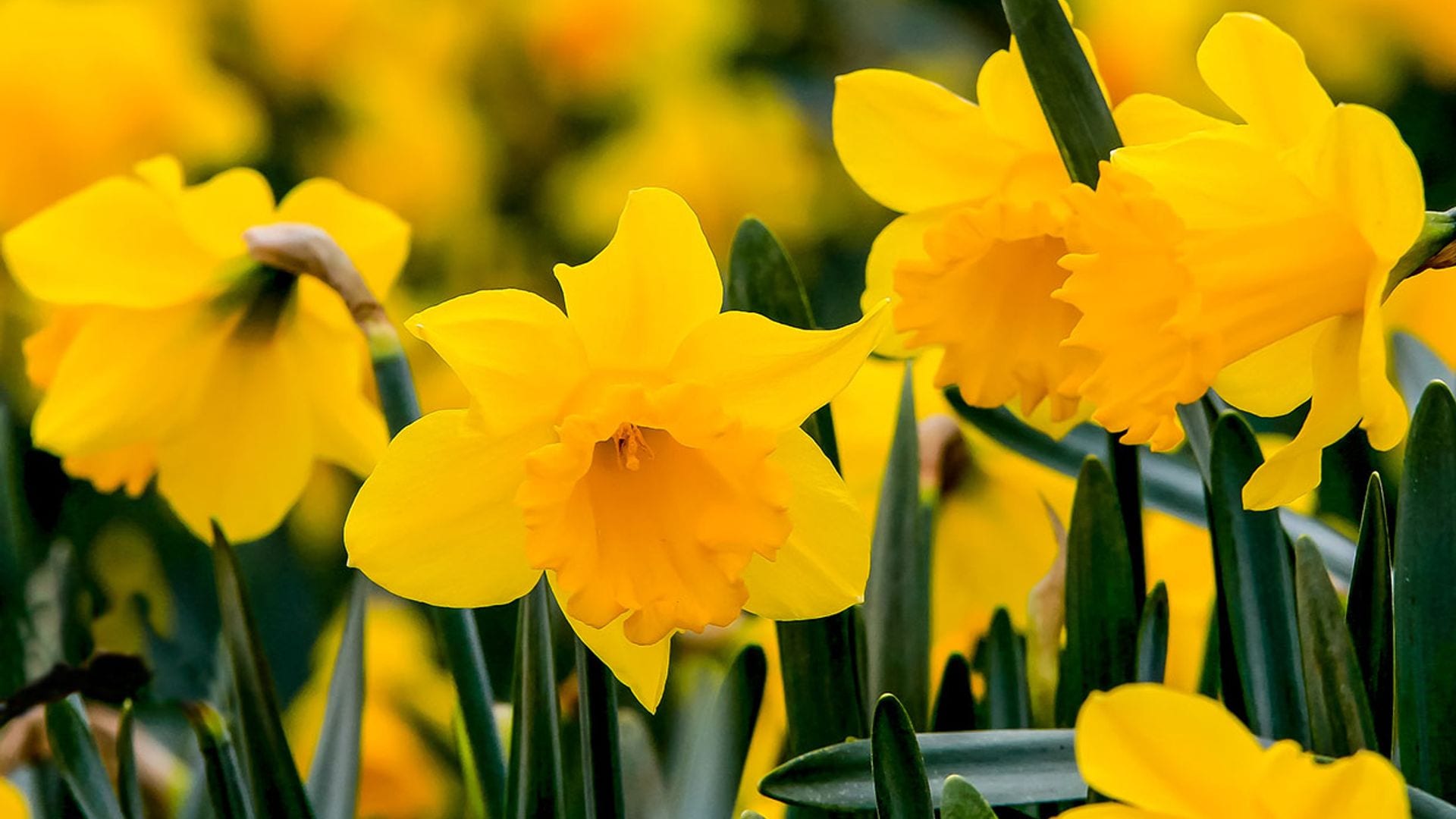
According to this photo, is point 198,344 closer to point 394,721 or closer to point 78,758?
point 78,758

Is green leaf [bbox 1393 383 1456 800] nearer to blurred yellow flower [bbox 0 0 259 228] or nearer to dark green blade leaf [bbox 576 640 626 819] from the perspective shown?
dark green blade leaf [bbox 576 640 626 819]

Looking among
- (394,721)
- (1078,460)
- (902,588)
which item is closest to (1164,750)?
(902,588)

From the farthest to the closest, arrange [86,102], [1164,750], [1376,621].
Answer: [86,102] < [1376,621] < [1164,750]

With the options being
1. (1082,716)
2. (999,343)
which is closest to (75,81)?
(999,343)

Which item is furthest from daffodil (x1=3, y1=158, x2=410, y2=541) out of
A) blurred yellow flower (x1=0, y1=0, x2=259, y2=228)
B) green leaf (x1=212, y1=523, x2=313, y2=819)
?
blurred yellow flower (x1=0, y1=0, x2=259, y2=228)

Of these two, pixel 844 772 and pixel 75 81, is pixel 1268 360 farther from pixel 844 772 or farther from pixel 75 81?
pixel 75 81

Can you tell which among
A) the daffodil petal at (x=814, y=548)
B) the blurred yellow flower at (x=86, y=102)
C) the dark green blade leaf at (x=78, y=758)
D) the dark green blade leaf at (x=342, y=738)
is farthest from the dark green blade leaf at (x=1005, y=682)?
the blurred yellow flower at (x=86, y=102)

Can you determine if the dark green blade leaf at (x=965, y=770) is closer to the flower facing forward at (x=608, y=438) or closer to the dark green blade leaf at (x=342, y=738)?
the flower facing forward at (x=608, y=438)
